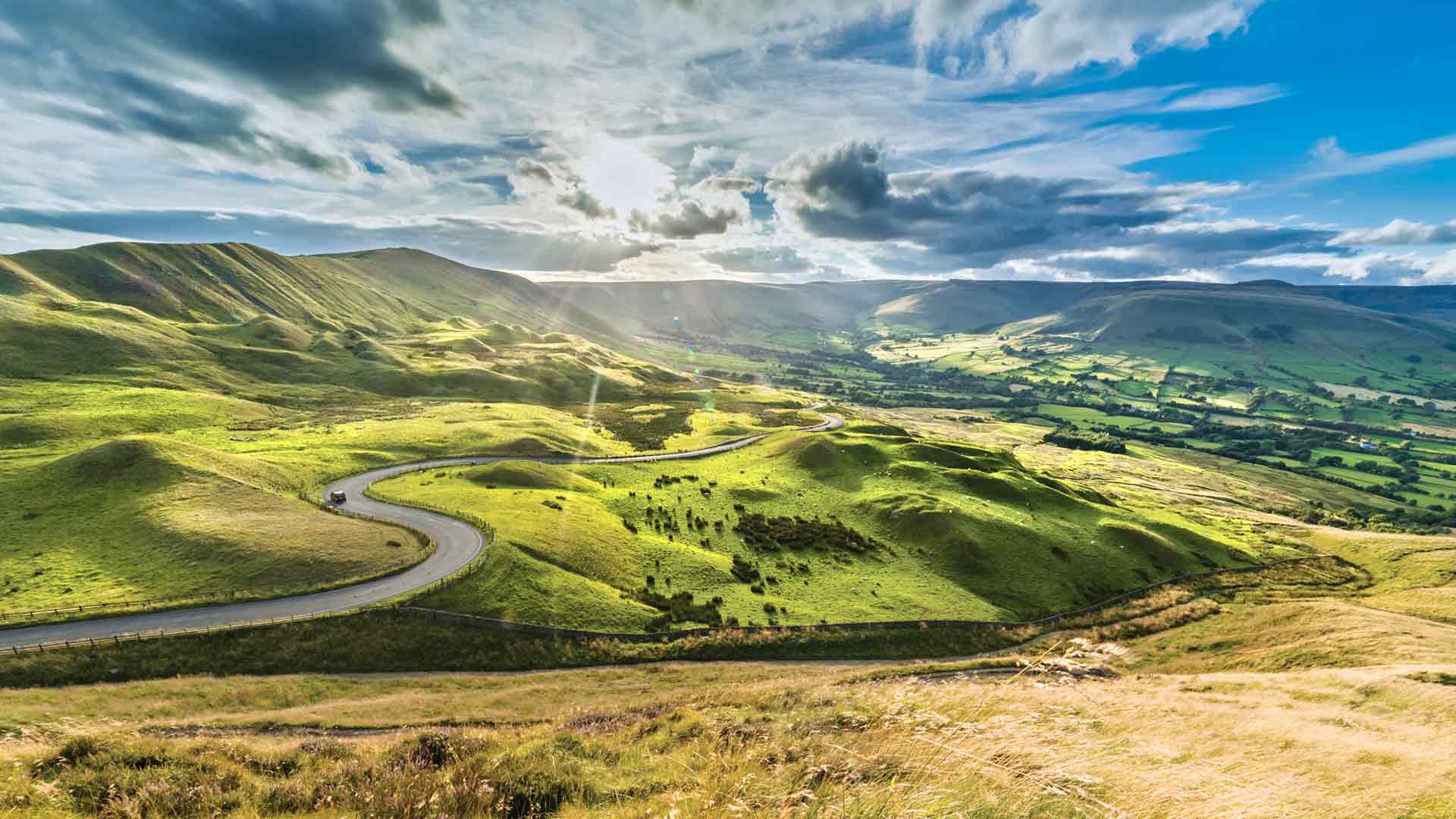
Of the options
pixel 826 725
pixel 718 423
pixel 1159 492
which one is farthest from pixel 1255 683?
pixel 1159 492

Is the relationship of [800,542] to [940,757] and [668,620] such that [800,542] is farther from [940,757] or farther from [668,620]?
[940,757]

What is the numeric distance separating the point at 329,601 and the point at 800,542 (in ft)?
148

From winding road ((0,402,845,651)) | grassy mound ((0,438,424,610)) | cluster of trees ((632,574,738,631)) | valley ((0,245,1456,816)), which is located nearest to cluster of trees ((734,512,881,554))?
valley ((0,245,1456,816))

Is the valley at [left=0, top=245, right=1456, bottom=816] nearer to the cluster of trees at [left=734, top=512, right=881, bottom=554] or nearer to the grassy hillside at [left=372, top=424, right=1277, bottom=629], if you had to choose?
the grassy hillside at [left=372, top=424, right=1277, bottom=629]

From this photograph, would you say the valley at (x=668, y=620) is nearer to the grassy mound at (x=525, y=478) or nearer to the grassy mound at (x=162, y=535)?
the grassy mound at (x=162, y=535)

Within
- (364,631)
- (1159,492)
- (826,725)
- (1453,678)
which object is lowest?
(1159,492)

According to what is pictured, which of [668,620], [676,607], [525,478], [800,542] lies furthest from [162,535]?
[800,542]

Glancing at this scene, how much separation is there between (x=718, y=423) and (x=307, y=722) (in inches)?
4493

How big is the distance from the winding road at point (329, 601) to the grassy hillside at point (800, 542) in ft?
9.54

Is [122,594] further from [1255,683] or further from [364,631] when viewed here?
[1255,683]

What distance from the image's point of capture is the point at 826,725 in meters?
15.6

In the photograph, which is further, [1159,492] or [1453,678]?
[1159,492]

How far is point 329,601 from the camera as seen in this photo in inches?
1581

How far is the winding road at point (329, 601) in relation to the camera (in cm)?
3412
